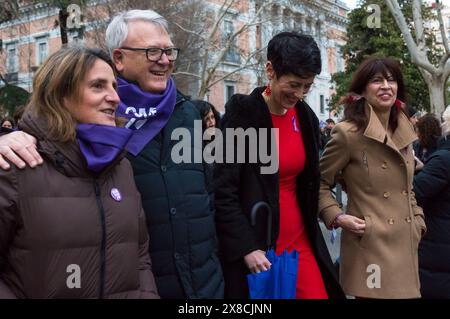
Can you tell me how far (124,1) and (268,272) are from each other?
1850 centimetres

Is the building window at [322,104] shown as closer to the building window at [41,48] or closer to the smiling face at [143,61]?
the building window at [41,48]

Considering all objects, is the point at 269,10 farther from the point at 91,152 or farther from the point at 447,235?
the point at 91,152

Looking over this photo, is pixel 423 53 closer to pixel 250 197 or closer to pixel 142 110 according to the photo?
pixel 250 197

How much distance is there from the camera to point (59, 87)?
1962mm

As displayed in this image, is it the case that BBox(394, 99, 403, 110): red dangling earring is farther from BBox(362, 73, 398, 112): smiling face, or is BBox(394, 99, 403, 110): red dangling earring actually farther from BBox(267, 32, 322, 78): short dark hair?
BBox(267, 32, 322, 78): short dark hair

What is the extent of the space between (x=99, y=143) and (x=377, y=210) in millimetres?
1671

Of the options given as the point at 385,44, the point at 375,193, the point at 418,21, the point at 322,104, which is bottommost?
the point at 375,193

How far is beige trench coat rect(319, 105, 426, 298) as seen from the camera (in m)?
2.93

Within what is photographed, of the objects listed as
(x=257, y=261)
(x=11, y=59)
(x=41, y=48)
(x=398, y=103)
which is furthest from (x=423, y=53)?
(x=41, y=48)

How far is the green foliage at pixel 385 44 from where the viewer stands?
2798 centimetres

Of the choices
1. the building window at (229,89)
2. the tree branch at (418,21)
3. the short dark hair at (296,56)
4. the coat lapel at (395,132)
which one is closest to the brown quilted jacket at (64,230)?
the short dark hair at (296,56)

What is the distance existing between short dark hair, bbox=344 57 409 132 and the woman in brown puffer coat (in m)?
1.50

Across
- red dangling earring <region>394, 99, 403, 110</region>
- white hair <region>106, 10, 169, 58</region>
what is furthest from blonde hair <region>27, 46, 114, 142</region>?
red dangling earring <region>394, 99, 403, 110</region>

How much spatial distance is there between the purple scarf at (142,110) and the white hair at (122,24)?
19 centimetres
